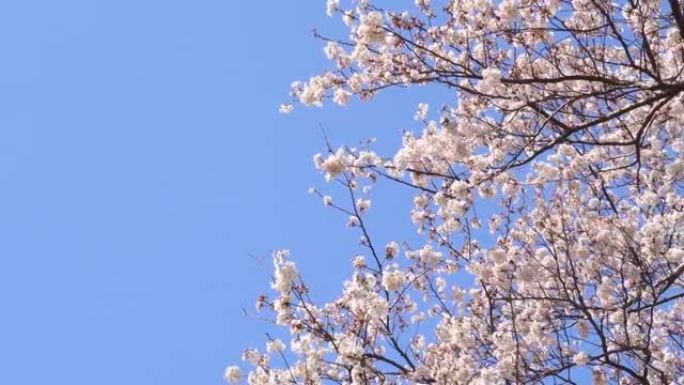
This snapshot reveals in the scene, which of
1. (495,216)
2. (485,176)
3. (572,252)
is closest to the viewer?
(485,176)

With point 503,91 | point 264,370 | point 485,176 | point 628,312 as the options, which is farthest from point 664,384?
point 264,370

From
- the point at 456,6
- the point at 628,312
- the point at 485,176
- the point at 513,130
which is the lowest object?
the point at 628,312

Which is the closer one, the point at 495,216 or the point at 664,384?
the point at 664,384

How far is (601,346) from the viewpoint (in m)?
6.50

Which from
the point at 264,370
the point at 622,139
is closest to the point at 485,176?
the point at 622,139

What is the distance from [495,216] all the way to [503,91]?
1949 millimetres

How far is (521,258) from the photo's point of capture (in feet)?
24.7

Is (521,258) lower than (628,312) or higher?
higher

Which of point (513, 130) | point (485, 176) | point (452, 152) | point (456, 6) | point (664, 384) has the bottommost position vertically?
point (664, 384)

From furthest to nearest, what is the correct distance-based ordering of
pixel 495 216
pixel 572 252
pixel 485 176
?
1. pixel 495 216
2. pixel 572 252
3. pixel 485 176

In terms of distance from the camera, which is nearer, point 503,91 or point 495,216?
point 503,91

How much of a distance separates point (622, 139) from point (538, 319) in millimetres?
1749

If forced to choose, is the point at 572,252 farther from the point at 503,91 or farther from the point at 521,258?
the point at 503,91

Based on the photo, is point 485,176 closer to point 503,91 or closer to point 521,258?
point 503,91
